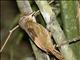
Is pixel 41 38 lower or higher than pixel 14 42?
higher

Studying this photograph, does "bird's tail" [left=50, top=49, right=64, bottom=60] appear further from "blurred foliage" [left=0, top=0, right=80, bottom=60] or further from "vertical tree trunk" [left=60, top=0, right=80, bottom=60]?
"blurred foliage" [left=0, top=0, right=80, bottom=60]

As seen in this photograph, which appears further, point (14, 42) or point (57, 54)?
point (14, 42)

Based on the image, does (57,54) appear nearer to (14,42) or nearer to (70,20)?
(70,20)

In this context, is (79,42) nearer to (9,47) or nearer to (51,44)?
(51,44)

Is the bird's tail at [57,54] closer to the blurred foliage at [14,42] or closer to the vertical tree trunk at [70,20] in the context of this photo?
the vertical tree trunk at [70,20]

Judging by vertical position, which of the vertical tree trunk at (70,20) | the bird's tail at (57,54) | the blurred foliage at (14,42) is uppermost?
the vertical tree trunk at (70,20)

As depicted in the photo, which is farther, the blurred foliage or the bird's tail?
the blurred foliage

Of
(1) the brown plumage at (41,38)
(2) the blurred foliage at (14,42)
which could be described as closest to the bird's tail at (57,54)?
(1) the brown plumage at (41,38)

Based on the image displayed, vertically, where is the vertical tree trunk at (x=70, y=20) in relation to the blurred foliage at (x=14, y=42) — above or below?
above

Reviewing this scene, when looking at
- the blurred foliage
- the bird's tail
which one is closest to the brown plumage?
the bird's tail

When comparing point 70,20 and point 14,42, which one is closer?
point 70,20

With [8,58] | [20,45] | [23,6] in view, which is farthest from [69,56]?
[20,45]

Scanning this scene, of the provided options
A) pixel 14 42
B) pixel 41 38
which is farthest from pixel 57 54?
pixel 14 42
